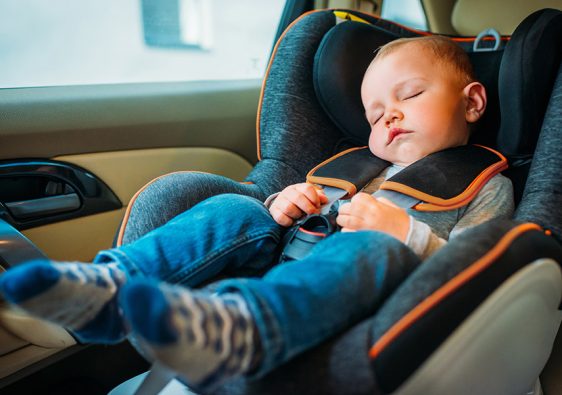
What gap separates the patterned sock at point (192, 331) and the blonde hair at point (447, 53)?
80 cm

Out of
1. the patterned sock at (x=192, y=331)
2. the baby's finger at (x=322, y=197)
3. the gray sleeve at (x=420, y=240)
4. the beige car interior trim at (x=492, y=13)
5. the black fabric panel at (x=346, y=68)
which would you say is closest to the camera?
the patterned sock at (x=192, y=331)

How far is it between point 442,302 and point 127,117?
113 centimetres

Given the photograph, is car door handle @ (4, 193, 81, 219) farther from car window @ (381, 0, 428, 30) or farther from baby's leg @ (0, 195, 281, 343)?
car window @ (381, 0, 428, 30)

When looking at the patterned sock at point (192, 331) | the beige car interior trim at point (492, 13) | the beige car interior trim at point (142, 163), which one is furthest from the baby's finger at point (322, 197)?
the beige car interior trim at point (492, 13)

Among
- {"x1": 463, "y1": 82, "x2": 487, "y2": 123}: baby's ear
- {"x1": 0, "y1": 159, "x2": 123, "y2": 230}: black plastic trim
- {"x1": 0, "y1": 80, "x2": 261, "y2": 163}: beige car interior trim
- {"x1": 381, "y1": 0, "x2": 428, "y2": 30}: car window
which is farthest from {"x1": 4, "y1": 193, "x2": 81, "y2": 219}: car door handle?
{"x1": 381, "y1": 0, "x2": 428, "y2": 30}: car window

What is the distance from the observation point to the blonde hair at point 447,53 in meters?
1.05

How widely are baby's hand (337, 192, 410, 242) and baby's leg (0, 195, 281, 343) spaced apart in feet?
0.56

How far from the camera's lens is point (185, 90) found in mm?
1538

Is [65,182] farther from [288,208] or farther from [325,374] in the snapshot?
[325,374]

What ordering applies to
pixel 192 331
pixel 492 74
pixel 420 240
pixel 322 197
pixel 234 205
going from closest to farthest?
pixel 192 331 → pixel 420 240 → pixel 234 205 → pixel 322 197 → pixel 492 74

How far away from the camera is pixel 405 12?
217cm

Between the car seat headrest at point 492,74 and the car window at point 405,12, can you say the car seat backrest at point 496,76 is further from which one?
the car window at point 405,12

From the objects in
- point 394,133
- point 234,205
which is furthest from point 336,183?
point 234,205

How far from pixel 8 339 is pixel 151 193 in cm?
→ 46
